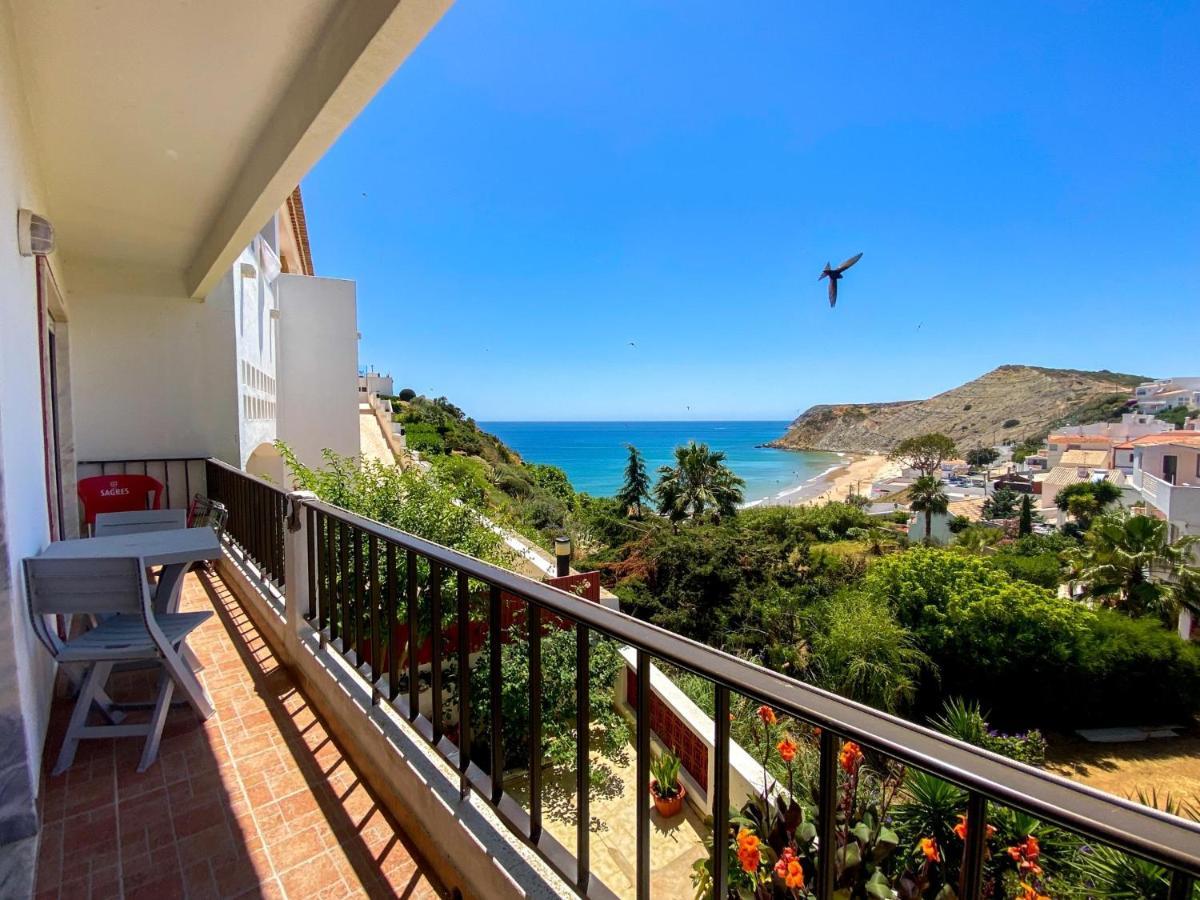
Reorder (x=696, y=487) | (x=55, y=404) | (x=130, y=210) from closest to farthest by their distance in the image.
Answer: (x=130, y=210) < (x=55, y=404) < (x=696, y=487)

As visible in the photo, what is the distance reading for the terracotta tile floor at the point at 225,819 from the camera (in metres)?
1.50

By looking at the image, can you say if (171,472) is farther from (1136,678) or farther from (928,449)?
(928,449)

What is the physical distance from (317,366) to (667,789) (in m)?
9.68

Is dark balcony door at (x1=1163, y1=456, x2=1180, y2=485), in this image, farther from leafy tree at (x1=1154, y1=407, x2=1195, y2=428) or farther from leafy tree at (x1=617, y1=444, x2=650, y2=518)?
leafy tree at (x1=617, y1=444, x2=650, y2=518)

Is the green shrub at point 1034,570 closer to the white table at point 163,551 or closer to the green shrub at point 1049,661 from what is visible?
the green shrub at point 1049,661

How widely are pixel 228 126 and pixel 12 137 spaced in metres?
0.82

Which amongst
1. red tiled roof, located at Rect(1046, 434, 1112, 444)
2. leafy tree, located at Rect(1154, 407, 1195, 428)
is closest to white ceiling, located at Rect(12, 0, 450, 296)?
red tiled roof, located at Rect(1046, 434, 1112, 444)

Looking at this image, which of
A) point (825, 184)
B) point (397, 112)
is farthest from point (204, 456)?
point (825, 184)

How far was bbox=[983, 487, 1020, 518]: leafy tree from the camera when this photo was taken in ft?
114

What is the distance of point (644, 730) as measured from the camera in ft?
3.48

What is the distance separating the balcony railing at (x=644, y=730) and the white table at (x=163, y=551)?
44cm

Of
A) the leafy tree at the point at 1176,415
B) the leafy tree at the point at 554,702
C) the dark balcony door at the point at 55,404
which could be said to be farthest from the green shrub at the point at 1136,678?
the leafy tree at the point at 1176,415

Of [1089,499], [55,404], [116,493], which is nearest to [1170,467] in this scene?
[1089,499]

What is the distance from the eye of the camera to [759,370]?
167 feet
